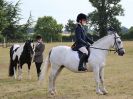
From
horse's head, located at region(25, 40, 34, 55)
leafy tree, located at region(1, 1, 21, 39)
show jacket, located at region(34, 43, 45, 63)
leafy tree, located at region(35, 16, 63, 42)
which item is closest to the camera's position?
show jacket, located at region(34, 43, 45, 63)

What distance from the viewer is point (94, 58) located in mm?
12734

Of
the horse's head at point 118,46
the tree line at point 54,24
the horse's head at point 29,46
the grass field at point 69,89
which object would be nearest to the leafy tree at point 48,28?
the tree line at point 54,24

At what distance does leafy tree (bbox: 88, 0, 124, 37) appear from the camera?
84.6 m

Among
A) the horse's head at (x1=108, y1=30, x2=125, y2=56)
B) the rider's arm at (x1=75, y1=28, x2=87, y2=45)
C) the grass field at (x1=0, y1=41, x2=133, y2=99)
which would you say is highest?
the rider's arm at (x1=75, y1=28, x2=87, y2=45)

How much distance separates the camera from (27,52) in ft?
61.5

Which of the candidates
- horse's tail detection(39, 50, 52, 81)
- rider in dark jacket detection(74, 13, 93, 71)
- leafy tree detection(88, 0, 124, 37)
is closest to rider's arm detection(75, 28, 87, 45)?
rider in dark jacket detection(74, 13, 93, 71)

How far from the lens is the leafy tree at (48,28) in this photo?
110 metres

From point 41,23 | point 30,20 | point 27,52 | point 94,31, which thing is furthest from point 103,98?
point 41,23

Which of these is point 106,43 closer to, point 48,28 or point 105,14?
point 105,14

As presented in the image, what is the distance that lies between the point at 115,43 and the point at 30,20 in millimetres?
17718

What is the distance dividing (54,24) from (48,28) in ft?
30.3

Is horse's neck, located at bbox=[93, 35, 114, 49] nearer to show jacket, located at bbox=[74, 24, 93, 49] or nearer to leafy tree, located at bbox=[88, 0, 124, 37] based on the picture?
show jacket, located at bbox=[74, 24, 93, 49]

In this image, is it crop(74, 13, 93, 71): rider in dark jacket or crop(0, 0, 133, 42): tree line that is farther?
crop(0, 0, 133, 42): tree line

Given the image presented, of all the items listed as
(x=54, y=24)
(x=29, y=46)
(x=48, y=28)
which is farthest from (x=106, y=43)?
(x=54, y=24)
